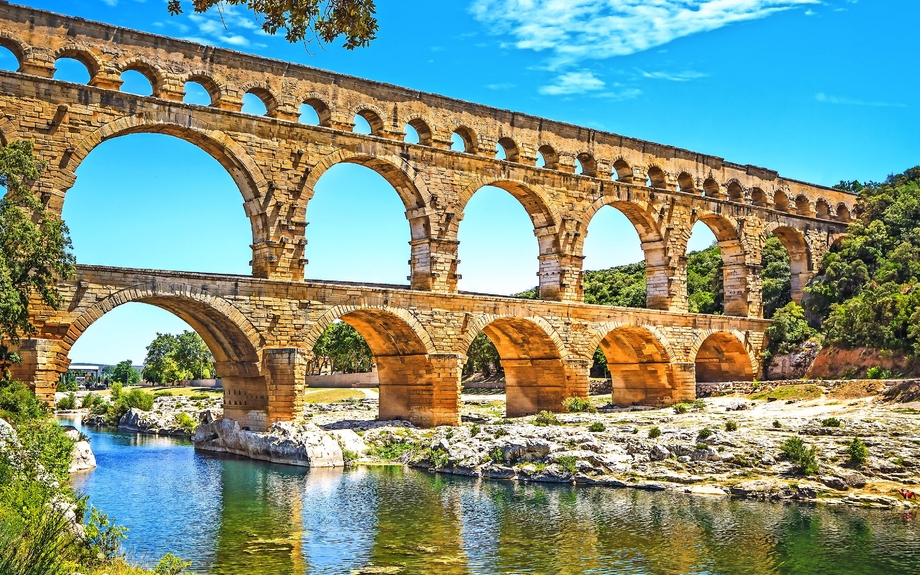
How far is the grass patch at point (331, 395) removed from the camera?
50656mm

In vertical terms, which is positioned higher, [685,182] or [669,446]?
[685,182]

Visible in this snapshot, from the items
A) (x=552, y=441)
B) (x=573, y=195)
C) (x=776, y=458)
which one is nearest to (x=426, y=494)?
(x=552, y=441)

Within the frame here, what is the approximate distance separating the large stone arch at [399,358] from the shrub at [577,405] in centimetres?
471

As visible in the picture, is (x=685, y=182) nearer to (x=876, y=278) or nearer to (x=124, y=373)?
(x=876, y=278)

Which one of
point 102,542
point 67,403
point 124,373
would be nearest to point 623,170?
point 102,542

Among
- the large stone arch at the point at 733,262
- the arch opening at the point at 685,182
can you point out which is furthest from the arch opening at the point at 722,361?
the arch opening at the point at 685,182

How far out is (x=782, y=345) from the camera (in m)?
41.3

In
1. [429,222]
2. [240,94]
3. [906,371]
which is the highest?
[240,94]

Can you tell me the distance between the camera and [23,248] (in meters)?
22.9

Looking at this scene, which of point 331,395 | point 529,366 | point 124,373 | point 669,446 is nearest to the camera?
point 669,446

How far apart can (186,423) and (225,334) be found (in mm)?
12033

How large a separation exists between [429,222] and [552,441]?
966 centimetres

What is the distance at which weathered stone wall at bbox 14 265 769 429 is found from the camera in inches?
1011

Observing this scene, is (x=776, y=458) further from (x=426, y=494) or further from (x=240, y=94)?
(x=240, y=94)
